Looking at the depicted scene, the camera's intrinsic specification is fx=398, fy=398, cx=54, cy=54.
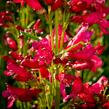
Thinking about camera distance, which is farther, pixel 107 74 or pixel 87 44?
pixel 107 74

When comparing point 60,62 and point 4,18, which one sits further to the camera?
point 4,18

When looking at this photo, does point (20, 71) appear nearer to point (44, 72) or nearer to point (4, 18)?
point (44, 72)

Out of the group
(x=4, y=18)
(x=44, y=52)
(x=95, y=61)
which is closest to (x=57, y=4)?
(x=44, y=52)

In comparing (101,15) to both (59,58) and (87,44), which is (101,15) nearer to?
(87,44)

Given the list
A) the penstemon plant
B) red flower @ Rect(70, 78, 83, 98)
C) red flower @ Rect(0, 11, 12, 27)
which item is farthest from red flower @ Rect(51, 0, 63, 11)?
red flower @ Rect(0, 11, 12, 27)

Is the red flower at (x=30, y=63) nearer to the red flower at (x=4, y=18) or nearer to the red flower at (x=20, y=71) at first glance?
the red flower at (x=20, y=71)

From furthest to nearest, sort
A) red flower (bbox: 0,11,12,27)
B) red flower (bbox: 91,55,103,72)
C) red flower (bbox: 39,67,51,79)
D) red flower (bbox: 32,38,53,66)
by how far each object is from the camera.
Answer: red flower (bbox: 0,11,12,27), red flower (bbox: 91,55,103,72), red flower (bbox: 39,67,51,79), red flower (bbox: 32,38,53,66)

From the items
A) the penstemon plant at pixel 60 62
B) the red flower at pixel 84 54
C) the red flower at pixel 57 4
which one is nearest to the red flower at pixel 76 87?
the penstemon plant at pixel 60 62

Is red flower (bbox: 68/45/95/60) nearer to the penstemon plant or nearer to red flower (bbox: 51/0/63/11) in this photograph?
the penstemon plant

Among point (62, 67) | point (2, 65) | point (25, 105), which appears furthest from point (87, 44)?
point (2, 65)

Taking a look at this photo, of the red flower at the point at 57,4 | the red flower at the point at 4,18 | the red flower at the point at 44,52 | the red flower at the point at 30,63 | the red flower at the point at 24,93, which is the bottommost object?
the red flower at the point at 24,93

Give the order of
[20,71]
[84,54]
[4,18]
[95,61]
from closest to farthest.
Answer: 1. [84,54]
2. [20,71]
3. [95,61]
4. [4,18]
